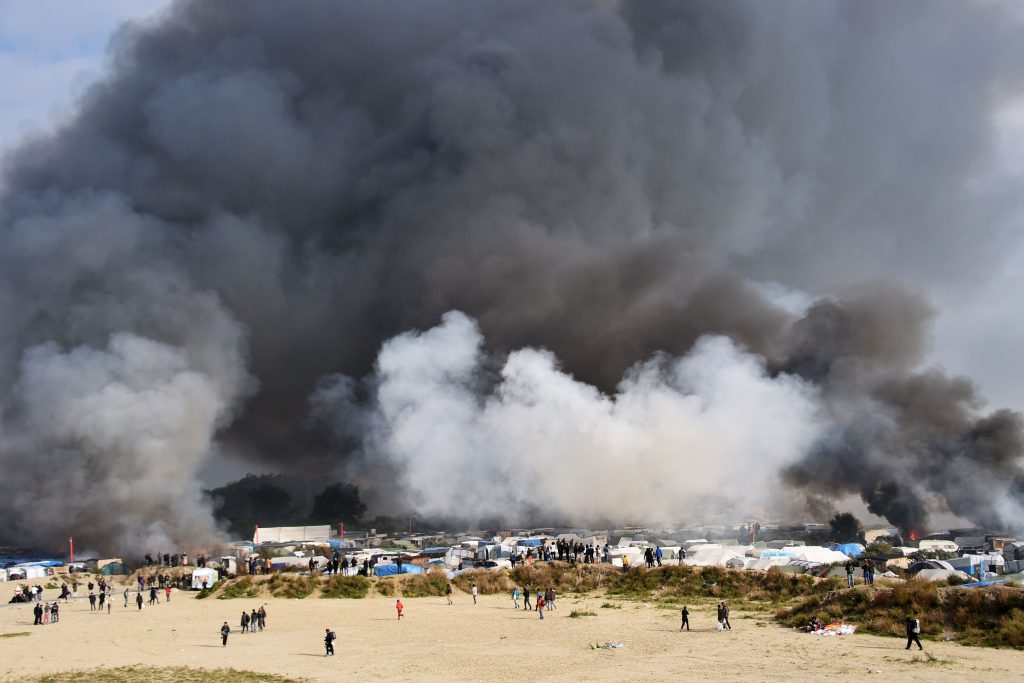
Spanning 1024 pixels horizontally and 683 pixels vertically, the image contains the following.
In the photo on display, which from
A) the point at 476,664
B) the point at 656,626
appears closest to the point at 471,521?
the point at 656,626

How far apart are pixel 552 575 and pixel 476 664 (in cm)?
1978

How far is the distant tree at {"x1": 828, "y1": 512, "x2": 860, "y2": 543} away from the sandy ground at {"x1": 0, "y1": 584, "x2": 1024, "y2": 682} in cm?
3639

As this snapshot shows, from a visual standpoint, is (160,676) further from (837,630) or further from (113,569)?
(113,569)

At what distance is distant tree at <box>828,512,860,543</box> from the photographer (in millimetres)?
68650

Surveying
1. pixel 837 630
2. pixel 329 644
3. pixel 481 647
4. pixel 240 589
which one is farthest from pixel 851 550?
pixel 329 644

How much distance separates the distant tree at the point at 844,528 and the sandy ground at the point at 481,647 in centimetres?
3639

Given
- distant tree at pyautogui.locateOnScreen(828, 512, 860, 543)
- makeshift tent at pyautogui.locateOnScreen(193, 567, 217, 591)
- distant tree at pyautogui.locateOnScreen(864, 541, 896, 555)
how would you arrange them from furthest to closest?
distant tree at pyautogui.locateOnScreen(828, 512, 860, 543), distant tree at pyautogui.locateOnScreen(864, 541, 896, 555), makeshift tent at pyautogui.locateOnScreen(193, 567, 217, 591)

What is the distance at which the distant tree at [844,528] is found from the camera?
68650mm

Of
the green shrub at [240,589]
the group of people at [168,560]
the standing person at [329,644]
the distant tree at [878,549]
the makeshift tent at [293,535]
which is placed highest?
the makeshift tent at [293,535]

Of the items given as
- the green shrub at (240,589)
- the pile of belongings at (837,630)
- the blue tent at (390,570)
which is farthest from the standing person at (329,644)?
the blue tent at (390,570)

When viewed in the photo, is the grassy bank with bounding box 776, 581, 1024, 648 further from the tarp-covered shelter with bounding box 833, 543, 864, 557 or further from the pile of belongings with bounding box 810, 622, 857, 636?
the tarp-covered shelter with bounding box 833, 543, 864, 557

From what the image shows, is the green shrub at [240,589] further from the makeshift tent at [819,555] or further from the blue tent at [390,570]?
the makeshift tent at [819,555]

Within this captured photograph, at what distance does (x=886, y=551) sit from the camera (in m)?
51.1

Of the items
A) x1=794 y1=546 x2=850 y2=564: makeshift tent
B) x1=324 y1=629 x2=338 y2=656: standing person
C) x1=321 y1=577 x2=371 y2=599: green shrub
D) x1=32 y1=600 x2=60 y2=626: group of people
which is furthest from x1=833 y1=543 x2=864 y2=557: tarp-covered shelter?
x1=32 y1=600 x2=60 y2=626: group of people
